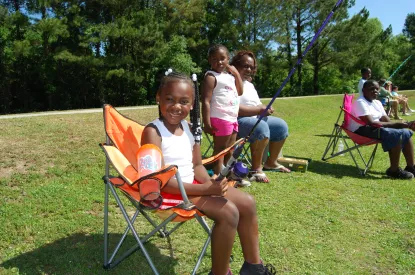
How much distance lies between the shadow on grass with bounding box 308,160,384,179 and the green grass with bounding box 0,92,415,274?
0.03 m

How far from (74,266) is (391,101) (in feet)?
44.4

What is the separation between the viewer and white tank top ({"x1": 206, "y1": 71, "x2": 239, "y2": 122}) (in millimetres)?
4047

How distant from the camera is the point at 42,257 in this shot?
2.54 m

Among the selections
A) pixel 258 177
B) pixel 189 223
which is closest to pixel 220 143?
pixel 258 177

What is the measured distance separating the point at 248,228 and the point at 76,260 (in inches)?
48.6

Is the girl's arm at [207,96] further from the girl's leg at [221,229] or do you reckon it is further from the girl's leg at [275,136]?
the girl's leg at [221,229]

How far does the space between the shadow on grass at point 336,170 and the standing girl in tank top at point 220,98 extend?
1755 millimetres

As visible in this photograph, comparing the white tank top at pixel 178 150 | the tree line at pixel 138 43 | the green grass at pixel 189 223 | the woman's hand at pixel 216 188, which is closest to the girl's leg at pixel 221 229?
the woman's hand at pixel 216 188

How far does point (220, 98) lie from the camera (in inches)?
160

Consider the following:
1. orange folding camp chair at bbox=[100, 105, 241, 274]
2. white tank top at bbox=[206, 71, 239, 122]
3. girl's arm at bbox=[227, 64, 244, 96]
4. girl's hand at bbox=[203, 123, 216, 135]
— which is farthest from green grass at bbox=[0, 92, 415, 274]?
girl's arm at bbox=[227, 64, 244, 96]

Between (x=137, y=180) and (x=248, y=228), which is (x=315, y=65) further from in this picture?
(x=137, y=180)

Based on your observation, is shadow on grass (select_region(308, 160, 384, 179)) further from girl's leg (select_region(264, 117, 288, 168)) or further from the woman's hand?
the woman's hand

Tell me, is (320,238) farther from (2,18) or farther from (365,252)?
(2,18)

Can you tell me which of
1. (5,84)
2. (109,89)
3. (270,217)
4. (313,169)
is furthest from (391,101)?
(5,84)
